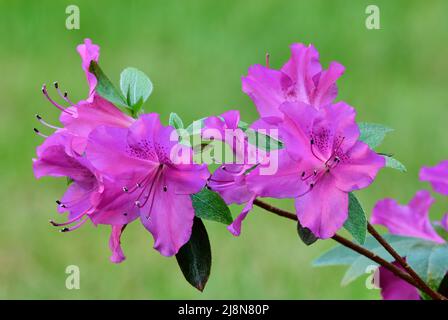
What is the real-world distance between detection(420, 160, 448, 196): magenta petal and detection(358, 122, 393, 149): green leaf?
262mm

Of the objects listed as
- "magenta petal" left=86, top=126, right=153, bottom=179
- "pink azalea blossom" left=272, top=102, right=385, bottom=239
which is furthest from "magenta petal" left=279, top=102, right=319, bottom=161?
"magenta petal" left=86, top=126, right=153, bottom=179

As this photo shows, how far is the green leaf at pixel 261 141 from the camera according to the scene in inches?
30.4

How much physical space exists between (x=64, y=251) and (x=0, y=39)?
3.48ft

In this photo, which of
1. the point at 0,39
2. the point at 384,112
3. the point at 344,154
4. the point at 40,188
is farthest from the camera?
the point at 0,39

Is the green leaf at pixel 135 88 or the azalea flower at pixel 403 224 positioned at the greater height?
the green leaf at pixel 135 88

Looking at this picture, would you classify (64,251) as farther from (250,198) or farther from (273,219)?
(250,198)

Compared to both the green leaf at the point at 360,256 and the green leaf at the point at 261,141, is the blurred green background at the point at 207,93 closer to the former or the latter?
the green leaf at the point at 360,256

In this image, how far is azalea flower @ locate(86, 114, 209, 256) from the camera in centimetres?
75

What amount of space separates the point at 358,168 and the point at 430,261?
29cm

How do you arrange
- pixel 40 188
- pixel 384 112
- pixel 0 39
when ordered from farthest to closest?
pixel 0 39 < pixel 384 112 < pixel 40 188

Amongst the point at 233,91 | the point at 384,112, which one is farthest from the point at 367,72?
the point at 233,91

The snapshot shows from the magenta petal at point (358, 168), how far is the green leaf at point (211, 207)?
99 mm

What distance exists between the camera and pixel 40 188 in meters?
2.57

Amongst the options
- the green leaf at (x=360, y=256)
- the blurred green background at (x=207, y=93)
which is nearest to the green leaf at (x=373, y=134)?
the green leaf at (x=360, y=256)
